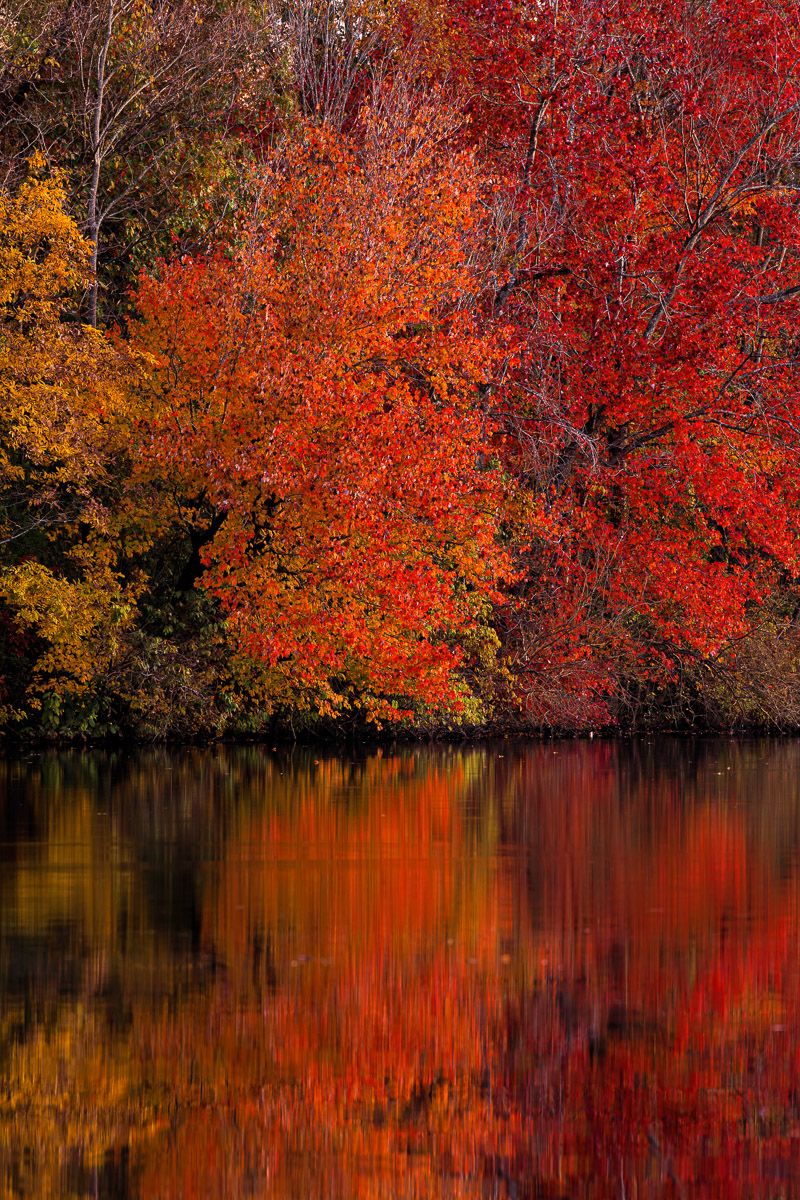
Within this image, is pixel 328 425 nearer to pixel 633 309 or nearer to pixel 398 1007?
pixel 633 309

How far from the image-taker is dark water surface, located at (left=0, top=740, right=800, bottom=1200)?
6.84m

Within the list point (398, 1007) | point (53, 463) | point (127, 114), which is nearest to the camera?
point (398, 1007)

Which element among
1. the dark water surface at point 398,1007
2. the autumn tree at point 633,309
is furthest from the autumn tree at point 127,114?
the dark water surface at point 398,1007

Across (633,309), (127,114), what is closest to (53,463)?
(127,114)

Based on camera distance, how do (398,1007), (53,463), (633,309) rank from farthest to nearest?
1. (633,309)
2. (53,463)
3. (398,1007)

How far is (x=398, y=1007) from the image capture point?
9516mm

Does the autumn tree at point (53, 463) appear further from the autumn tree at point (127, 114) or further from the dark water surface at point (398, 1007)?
the dark water surface at point (398, 1007)

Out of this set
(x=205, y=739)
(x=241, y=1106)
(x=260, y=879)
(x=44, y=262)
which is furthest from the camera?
(x=205, y=739)

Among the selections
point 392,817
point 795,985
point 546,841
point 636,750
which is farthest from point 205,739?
point 795,985

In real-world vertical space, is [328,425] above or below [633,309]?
below

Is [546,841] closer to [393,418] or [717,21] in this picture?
[393,418]

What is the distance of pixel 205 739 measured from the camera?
33188 mm

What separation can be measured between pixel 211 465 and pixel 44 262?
Result: 4200 millimetres

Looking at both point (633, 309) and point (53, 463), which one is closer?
point (53, 463)
